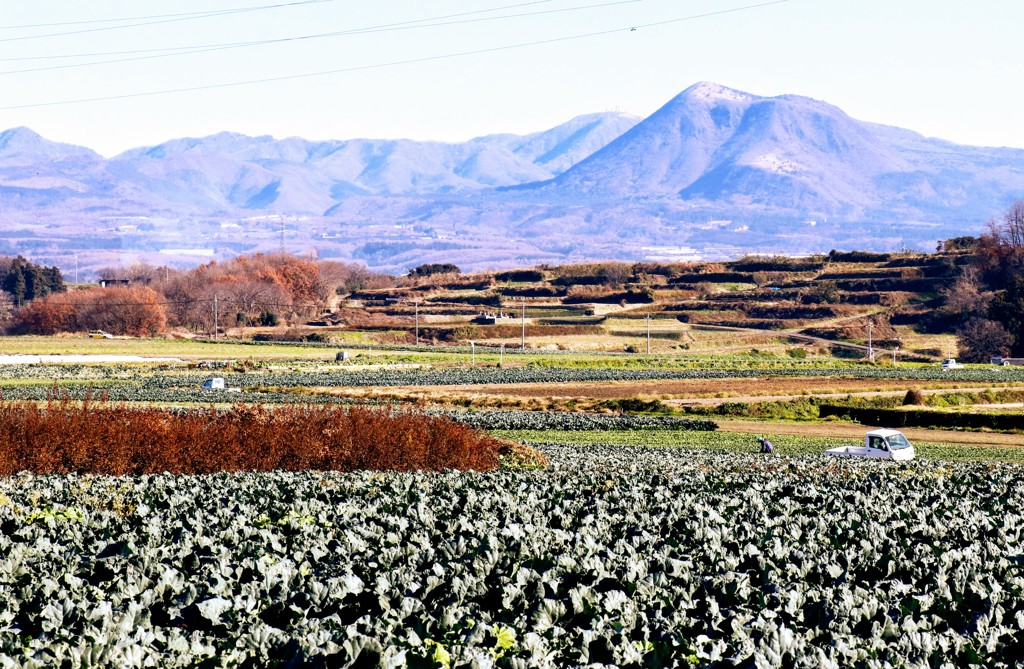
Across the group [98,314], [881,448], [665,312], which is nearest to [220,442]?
[881,448]

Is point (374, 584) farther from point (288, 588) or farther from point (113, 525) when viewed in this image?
point (113, 525)

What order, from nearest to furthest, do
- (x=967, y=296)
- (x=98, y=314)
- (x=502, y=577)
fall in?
(x=502, y=577) → (x=967, y=296) → (x=98, y=314)

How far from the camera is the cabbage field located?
1128 cm

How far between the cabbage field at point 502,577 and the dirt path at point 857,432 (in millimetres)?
28461

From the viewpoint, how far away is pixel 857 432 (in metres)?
56.0

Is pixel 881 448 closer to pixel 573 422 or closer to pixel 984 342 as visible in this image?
pixel 573 422

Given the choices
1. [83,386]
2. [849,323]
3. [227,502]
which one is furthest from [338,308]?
[227,502]

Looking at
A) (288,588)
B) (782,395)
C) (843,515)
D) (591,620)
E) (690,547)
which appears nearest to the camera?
(591,620)

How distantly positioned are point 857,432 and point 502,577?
44.2 metres

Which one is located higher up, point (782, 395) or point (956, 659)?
point (956, 659)

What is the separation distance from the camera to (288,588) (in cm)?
1383

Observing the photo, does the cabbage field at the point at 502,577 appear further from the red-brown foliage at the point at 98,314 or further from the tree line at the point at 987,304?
the red-brown foliage at the point at 98,314

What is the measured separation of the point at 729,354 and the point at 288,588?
119349 mm

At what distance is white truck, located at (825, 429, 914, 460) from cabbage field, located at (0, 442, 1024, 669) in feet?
57.8
